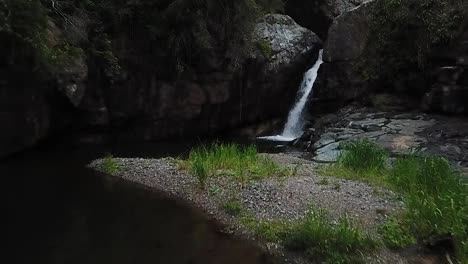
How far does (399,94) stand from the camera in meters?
17.0

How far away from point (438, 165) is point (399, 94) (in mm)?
9247

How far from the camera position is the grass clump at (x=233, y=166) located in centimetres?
980

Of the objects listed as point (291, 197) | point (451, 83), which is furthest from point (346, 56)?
point (291, 197)

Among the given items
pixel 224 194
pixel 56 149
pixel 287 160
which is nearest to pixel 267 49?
pixel 287 160

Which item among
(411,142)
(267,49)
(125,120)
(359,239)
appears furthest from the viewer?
(267,49)

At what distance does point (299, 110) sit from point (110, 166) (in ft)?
32.6

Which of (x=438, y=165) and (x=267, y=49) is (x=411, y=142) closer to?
(x=438, y=165)

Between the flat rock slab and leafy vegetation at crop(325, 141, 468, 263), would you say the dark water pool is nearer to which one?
leafy vegetation at crop(325, 141, 468, 263)

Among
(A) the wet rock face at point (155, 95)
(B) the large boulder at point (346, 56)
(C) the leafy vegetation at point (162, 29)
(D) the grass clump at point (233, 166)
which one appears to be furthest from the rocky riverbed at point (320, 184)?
(C) the leafy vegetation at point (162, 29)

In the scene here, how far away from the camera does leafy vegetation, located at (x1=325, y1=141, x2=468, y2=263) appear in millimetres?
6630

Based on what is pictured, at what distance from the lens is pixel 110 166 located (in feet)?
39.8

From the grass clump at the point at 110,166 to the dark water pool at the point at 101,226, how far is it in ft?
1.30

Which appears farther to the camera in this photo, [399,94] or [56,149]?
[399,94]

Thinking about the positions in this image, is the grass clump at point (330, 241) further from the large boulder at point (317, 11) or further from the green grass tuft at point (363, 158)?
the large boulder at point (317, 11)
